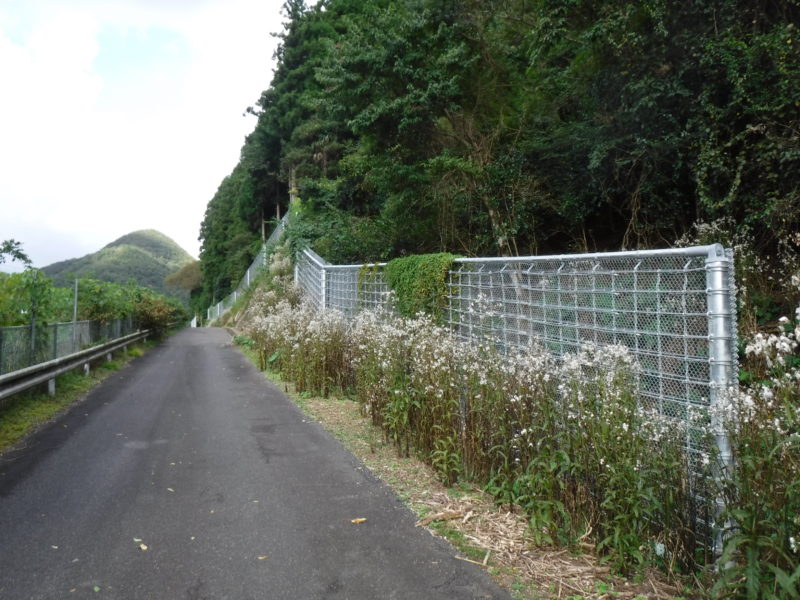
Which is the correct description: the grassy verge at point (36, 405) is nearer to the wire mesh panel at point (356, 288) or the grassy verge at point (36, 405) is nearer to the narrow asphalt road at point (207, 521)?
the narrow asphalt road at point (207, 521)

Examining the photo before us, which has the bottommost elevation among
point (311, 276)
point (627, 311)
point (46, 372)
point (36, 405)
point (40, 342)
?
point (36, 405)

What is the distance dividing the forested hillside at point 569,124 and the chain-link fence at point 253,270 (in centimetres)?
478

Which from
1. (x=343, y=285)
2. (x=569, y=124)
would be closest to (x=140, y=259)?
(x=343, y=285)

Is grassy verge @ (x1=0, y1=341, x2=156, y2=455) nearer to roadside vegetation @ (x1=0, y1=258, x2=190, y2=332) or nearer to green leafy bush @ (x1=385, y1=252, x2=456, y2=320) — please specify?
roadside vegetation @ (x1=0, y1=258, x2=190, y2=332)

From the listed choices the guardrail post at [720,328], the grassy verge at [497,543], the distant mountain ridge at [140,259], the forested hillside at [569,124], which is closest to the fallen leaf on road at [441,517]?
the grassy verge at [497,543]

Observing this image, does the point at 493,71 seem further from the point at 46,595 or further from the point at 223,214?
the point at 223,214

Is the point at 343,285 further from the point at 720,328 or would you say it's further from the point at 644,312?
the point at 720,328

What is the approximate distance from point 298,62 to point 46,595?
96.7 ft

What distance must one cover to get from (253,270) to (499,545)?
29038 mm

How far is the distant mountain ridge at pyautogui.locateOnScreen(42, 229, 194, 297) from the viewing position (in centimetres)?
6406

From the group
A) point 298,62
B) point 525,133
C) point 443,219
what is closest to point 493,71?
point 525,133

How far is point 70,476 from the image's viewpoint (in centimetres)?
509

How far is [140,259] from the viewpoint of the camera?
75.7m

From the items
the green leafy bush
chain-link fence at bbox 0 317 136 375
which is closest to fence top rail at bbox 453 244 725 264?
the green leafy bush
